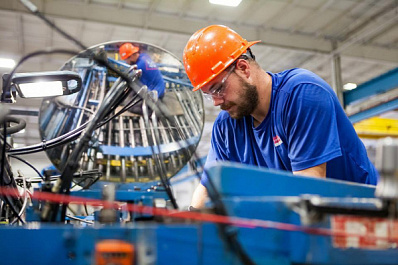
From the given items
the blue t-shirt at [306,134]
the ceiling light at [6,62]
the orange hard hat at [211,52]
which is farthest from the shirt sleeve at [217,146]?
the ceiling light at [6,62]

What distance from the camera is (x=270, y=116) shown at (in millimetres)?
1394

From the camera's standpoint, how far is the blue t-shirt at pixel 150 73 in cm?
241

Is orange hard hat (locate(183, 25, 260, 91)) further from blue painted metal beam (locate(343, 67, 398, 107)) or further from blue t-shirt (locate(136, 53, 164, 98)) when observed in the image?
blue painted metal beam (locate(343, 67, 398, 107))

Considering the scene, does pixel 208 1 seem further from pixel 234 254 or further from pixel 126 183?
pixel 234 254

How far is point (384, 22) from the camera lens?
5086 millimetres

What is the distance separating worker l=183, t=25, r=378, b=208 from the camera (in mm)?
1170

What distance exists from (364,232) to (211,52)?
96 cm

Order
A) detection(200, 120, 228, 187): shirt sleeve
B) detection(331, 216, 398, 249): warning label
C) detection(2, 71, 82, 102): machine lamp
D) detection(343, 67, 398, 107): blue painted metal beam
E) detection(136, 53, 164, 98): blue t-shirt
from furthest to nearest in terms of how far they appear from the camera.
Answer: detection(343, 67, 398, 107): blue painted metal beam
detection(136, 53, 164, 98): blue t-shirt
detection(200, 120, 228, 187): shirt sleeve
detection(2, 71, 82, 102): machine lamp
detection(331, 216, 398, 249): warning label

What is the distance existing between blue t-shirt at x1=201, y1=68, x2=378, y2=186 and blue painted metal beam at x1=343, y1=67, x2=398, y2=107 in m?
2.61

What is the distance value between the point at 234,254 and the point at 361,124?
16.4ft

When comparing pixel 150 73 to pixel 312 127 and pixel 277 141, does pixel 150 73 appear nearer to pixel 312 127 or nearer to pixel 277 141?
pixel 277 141

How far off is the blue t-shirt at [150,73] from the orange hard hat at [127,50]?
0.06 metres

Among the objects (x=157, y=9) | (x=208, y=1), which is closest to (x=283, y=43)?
(x=208, y=1)

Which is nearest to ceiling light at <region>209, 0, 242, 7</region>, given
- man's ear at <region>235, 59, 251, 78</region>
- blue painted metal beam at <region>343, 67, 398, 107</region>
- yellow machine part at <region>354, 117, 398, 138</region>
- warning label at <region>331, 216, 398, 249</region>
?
blue painted metal beam at <region>343, 67, 398, 107</region>
